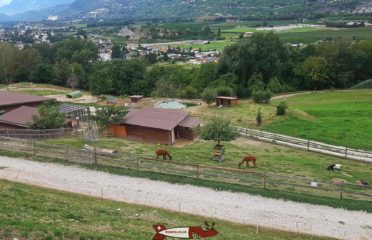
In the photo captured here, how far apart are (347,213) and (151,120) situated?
23.5 metres

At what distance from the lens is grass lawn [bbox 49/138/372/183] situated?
27719 millimetres

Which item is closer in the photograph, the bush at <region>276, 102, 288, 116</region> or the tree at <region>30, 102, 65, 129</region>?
the tree at <region>30, 102, 65, 129</region>

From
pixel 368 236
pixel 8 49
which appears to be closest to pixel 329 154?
pixel 368 236

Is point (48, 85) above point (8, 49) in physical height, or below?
below

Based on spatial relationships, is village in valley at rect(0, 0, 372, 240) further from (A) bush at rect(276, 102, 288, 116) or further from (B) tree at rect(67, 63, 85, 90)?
(B) tree at rect(67, 63, 85, 90)

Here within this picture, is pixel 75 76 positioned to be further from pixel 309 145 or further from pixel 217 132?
pixel 217 132

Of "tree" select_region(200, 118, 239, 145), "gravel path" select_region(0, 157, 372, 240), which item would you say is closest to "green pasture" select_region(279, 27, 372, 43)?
"tree" select_region(200, 118, 239, 145)

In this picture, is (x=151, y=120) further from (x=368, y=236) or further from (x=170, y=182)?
(x=368, y=236)

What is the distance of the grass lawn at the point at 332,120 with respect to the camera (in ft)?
135

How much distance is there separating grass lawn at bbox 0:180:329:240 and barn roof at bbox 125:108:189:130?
1770 centimetres

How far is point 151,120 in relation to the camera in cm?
4016

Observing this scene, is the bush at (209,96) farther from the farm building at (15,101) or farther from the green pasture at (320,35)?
the green pasture at (320,35)

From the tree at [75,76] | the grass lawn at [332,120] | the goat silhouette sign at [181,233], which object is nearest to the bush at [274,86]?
the grass lawn at [332,120]

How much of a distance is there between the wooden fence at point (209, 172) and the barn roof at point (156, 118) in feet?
37.9
